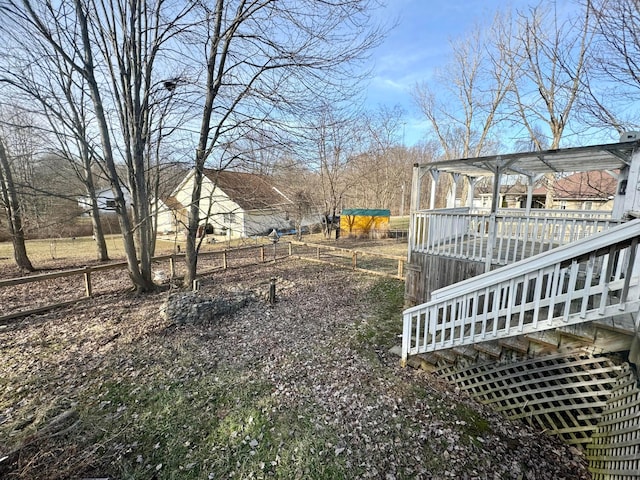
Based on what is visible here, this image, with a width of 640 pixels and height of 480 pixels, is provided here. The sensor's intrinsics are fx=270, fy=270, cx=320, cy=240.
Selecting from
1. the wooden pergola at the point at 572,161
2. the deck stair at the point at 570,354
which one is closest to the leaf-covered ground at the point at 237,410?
the deck stair at the point at 570,354

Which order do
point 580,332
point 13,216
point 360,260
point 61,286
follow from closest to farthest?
point 580,332 < point 61,286 < point 13,216 < point 360,260

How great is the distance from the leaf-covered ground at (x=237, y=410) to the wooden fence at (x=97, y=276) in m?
0.87

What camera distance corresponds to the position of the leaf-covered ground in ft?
8.67

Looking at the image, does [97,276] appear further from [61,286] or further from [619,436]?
[619,436]

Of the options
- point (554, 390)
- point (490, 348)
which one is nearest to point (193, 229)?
point (490, 348)

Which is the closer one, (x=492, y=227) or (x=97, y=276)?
(x=492, y=227)

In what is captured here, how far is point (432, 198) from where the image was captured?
805 centimetres

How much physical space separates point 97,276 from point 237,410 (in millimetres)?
8295

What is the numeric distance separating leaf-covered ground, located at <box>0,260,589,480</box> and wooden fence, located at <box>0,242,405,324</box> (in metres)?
0.87

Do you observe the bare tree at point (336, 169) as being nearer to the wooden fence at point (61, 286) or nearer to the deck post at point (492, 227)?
the wooden fence at point (61, 286)

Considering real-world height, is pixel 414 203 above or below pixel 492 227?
above

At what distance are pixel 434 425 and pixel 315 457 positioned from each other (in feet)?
4.68

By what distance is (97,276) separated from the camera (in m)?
8.78

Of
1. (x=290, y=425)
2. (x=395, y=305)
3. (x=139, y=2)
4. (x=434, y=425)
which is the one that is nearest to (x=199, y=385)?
(x=290, y=425)
